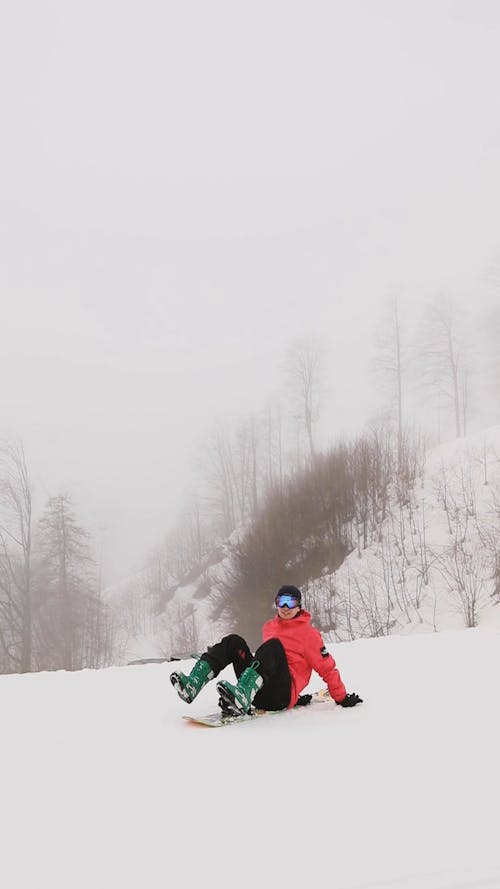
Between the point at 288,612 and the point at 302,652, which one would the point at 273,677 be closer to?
the point at 302,652

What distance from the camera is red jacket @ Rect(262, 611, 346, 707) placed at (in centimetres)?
415

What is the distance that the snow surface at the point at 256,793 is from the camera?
216cm

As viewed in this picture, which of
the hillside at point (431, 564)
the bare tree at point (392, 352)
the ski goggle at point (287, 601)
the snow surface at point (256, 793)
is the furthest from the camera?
the bare tree at point (392, 352)

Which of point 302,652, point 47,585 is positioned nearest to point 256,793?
point 302,652

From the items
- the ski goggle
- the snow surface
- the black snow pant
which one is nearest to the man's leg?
the black snow pant

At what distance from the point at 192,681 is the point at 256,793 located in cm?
132

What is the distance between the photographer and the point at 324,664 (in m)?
4.17

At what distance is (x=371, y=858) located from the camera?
219 cm

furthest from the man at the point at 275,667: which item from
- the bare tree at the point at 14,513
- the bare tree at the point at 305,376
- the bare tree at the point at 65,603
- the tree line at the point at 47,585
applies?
the bare tree at the point at 305,376

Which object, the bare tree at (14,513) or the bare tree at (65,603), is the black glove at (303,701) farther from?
the bare tree at (65,603)

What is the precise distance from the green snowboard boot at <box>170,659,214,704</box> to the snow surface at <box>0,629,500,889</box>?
212 mm

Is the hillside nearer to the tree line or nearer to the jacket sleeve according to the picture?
the tree line

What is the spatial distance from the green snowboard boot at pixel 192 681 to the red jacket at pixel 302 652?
48 centimetres

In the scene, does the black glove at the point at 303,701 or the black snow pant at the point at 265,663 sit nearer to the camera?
the black snow pant at the point at 265,663
